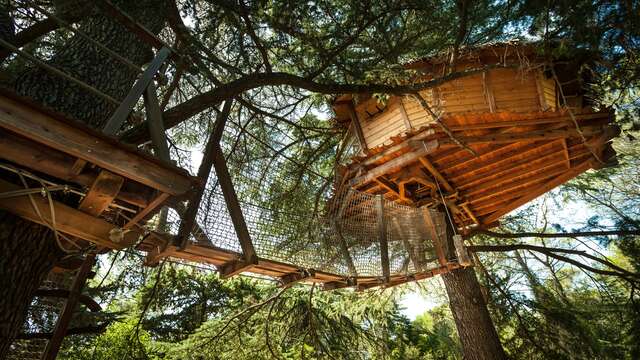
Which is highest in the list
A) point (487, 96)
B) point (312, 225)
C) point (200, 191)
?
point (487, 96)

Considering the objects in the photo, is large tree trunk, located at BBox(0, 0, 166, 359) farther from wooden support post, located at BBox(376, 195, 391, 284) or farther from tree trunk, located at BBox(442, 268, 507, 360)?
tree trunk, located at BBox(442, 268, 507, 360)

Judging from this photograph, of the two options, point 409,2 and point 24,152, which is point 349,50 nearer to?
point 409,2

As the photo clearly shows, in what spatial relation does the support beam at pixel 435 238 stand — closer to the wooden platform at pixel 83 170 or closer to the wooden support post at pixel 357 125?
the wooden support post at pixel 357 125

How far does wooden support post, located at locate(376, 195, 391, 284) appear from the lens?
496cm

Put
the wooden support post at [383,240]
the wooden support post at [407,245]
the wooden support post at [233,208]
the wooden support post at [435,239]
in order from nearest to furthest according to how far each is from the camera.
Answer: the wooden support post at [233,208] < the wooden support post at [383,240] < the wooden support post at [435,239] < the wooden support post at [407,245]

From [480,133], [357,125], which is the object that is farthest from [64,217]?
[480,133]

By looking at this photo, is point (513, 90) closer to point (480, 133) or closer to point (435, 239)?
point (480, 133)

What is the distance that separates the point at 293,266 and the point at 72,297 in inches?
76.1

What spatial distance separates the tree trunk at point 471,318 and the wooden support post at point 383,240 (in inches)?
76.8

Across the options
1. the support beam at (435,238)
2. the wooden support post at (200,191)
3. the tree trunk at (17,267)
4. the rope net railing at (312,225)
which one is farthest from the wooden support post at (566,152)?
the tree trunk at (17,267)

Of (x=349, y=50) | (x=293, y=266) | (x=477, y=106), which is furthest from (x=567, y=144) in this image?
(x=293, y=266)

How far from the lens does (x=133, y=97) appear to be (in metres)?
2.33

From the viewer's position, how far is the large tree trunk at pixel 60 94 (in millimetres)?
2129

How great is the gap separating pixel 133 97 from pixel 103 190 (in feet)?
2.25
